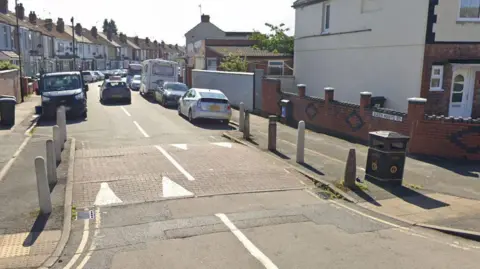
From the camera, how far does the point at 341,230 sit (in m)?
6.63

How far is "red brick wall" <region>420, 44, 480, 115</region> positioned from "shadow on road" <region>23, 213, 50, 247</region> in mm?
13381

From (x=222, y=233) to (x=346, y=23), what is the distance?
51.7 ft

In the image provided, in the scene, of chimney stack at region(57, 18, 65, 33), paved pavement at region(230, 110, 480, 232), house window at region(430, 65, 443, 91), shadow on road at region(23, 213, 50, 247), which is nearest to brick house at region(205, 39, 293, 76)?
house window at region(430, 65, 443, 91)

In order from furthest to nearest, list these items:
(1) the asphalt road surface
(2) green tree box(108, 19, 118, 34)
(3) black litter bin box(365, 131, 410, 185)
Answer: (2) green tree box(108, 19, 118, 34), (3) black litter bin box(365, 131, 410, 185), (1) the asphalt road surface

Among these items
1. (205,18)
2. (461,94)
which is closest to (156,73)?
(461,94)

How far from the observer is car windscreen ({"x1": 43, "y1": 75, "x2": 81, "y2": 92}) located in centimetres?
1983

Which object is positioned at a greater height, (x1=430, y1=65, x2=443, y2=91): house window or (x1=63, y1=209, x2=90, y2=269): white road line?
(x1=430, y1=65, x2=443, y2=91): house window

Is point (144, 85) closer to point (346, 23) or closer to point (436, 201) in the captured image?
point (346, 23)

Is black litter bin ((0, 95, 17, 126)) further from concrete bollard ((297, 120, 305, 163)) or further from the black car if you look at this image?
concrete bollard ((297, 120, 305, 163))

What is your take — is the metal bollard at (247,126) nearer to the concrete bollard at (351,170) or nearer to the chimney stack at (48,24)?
the concrete bollard at (351,170)

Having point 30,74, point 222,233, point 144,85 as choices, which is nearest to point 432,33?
point 222,233

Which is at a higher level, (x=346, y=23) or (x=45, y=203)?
(x=346, y=23)

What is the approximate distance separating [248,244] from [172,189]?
2.89 metres

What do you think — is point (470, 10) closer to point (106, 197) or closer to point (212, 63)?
point (106, 197)
